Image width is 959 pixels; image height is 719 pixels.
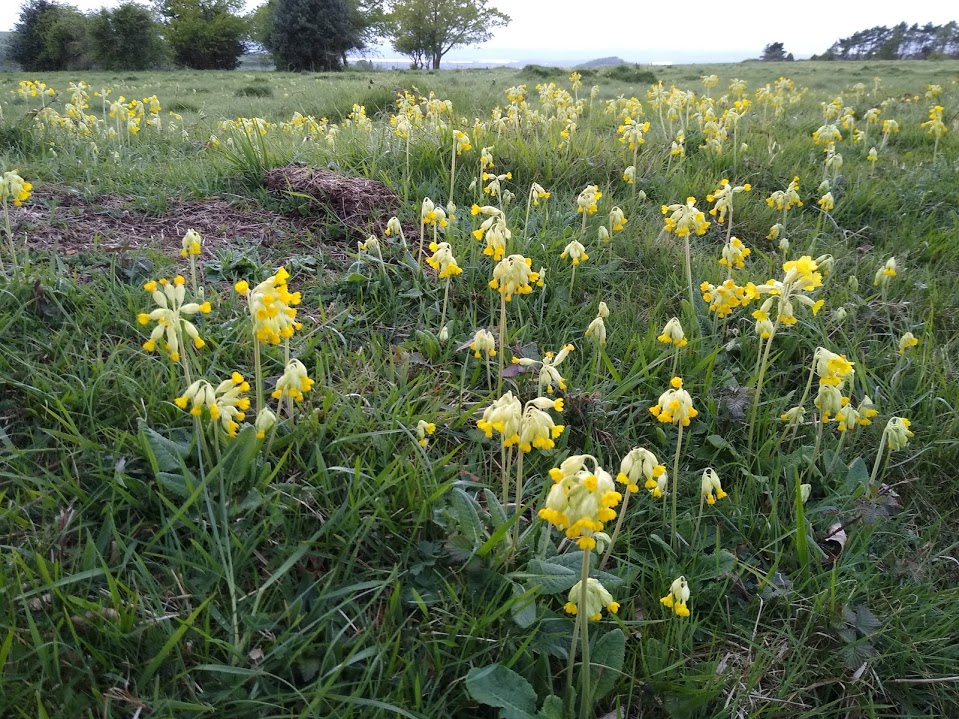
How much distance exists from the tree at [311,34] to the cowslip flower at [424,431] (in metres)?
41.8

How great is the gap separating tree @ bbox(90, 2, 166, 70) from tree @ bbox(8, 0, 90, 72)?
37.6 inches

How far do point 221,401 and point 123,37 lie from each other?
162 feet

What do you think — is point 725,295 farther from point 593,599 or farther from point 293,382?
point 293,382

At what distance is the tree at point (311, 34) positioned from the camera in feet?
127

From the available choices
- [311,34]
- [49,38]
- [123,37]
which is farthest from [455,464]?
[49,38]

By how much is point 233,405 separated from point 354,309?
1192mm

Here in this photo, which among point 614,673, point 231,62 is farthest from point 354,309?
point 231,62

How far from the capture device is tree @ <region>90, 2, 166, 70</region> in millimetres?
40062

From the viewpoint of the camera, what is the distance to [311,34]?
129ft

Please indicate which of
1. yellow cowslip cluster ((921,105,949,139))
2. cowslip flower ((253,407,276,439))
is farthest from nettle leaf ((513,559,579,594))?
yellow cowslip cluster ((921,105,949,139))

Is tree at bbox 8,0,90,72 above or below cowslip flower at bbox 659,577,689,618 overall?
above

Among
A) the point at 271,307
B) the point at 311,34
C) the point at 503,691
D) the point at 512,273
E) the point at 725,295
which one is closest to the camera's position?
the point at 503,691

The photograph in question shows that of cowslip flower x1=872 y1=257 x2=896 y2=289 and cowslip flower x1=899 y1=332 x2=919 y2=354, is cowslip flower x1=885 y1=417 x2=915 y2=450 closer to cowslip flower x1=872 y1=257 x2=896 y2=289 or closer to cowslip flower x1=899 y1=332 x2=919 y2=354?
cowslip flower x1=899 y1=332 x2=919 y2=354

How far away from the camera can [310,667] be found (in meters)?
1.57
